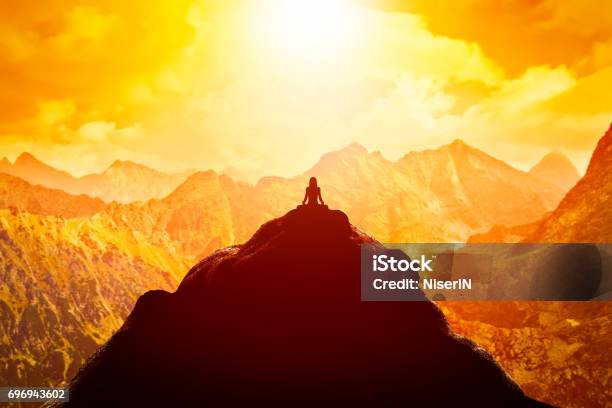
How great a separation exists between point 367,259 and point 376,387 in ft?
25.1

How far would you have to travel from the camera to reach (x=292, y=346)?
28750 millimetres

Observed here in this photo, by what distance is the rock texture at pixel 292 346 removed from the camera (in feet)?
91.1

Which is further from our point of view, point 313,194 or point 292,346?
point 313,194

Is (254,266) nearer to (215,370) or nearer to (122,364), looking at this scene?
(215,370)

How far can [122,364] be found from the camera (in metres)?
29.5

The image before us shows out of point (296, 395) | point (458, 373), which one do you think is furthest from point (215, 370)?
point (458, 373)

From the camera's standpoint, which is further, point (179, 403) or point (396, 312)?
point (396, 312)

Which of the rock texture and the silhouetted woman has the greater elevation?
the silhouetted woman

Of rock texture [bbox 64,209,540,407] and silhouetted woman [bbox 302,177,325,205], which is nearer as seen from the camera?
rock texture [bbox 64,209,540,407]

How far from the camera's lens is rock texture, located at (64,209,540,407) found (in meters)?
27.8

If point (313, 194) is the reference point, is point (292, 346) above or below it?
below

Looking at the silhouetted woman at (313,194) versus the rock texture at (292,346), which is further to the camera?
the silhouetted woman at (313,194)

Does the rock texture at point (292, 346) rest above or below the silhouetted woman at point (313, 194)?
below

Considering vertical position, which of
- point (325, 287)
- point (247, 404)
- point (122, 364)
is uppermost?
point (325, 287)
